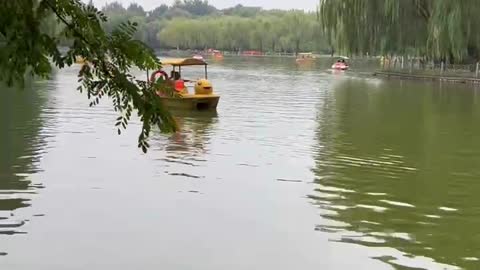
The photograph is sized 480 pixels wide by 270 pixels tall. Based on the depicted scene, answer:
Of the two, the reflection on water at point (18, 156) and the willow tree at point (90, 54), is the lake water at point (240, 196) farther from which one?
the willow tree at point (90, 54)

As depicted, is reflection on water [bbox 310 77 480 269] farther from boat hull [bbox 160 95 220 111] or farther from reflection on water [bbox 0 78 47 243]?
reflection on water [bbox 0 78 47 243]

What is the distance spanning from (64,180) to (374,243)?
4.62 meters

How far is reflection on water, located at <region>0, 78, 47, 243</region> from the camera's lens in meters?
7.57

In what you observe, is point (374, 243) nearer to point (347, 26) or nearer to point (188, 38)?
point (347, 26)

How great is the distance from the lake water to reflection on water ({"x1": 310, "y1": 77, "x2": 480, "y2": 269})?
0.08 feet

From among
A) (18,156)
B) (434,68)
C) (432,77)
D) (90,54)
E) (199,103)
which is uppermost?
(90,54)

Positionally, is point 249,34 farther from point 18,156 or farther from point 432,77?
point 18,156

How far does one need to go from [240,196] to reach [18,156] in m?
4.32

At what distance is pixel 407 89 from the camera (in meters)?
32.9

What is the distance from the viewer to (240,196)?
8.93 meters

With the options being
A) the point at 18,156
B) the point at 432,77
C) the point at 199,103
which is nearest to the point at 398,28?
the point at 432,77

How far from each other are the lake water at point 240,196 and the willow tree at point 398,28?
55.3ft

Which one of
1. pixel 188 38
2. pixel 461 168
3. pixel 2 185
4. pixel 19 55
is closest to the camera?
pixel 19 55

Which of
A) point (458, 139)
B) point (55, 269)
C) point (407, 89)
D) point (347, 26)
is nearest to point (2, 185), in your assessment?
point (55, 269)
